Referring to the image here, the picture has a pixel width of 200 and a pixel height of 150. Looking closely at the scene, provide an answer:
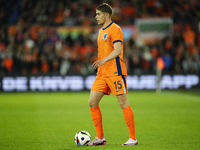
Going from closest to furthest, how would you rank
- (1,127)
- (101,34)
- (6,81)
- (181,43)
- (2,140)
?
(101,34) → (2,140) → (1,127) → (6,81) → (181,43)

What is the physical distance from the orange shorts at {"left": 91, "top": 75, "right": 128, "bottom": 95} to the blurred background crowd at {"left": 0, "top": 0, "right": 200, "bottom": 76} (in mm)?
11582

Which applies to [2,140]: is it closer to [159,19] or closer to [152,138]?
[152,138]

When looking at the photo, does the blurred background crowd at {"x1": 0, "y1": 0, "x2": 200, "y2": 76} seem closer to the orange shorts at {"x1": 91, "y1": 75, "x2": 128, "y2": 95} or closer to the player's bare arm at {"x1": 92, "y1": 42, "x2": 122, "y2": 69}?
the orange shorts at {"x1": 91, "y1": 75, "x2": 128, "y2": 95}

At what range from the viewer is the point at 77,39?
19734 mm

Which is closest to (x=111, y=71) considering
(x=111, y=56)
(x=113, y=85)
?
(x=113, y=85)

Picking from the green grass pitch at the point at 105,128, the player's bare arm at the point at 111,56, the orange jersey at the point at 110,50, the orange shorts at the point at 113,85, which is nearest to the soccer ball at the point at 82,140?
the green grass pitch at the point at 105,128

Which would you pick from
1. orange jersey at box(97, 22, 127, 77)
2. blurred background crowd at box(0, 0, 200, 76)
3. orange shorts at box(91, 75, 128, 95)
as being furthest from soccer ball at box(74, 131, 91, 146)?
blurred background crowd at box(0, 0, 200, 76)

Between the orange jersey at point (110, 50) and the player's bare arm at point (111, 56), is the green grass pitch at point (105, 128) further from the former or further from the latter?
the player's bare arm at point (111, 56)

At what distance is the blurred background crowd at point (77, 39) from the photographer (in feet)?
55.9

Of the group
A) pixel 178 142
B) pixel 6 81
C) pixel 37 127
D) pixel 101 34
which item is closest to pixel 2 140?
pixel 37 127

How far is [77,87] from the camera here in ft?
55.2

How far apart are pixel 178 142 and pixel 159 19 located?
1565 centimetres

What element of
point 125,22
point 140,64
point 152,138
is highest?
point 125,22

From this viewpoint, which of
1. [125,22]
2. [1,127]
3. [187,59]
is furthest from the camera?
[125,22]
